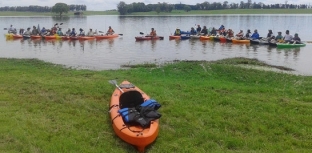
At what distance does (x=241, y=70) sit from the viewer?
507 inches

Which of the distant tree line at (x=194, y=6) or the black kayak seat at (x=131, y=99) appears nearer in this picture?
the black kayak seat at (x=131, y=99)

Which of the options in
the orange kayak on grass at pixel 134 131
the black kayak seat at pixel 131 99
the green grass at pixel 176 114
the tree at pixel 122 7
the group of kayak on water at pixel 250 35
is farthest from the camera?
the tree at pixel 122 7

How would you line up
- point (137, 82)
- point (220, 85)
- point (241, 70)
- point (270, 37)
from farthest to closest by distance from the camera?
point (270, 37) < point (241, 70) < point (137, 82) < point (220, 85)

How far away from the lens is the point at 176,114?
730cm

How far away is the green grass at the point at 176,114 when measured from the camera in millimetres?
5801

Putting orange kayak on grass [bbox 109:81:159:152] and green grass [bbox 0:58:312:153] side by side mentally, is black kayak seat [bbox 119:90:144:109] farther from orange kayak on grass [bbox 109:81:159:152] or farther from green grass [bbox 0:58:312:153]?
green grass [bbox 0:58:312:153]

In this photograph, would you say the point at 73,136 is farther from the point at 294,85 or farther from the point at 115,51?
the point at 115,51

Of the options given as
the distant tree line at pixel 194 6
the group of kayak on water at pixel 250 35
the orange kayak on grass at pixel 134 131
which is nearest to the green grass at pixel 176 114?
the orange kayak on grass at pixel 134 131

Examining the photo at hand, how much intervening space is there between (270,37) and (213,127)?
72.7 ft

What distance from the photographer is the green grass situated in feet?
19.0

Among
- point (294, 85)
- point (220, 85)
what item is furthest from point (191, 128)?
point (294, 85)

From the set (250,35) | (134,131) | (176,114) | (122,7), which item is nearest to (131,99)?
(176,114)

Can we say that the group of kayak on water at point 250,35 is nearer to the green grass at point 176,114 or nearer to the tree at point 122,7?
the green grass at point 176,114

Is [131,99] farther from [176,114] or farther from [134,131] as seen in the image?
[134,131]
